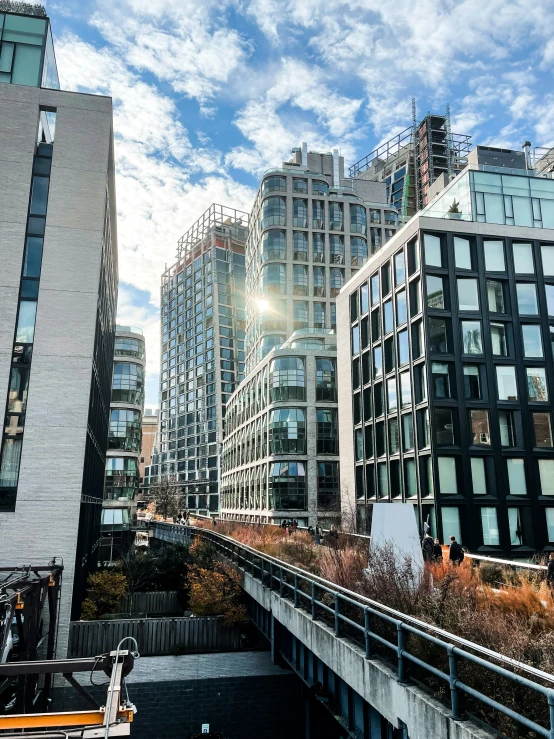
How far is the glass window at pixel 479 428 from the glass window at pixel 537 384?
3.59 metres

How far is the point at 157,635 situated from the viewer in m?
26.6

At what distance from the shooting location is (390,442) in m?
41.5

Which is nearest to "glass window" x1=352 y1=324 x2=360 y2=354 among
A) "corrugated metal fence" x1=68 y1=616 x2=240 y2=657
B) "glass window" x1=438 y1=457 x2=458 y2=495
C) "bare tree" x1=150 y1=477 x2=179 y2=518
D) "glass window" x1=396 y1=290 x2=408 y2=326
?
"glass window" x1=396 y1=290 x2=408 y2=326

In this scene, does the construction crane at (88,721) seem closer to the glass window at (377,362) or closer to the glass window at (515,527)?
the glass window at (515,527)

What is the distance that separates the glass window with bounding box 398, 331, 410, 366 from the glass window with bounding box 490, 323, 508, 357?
18.1ft

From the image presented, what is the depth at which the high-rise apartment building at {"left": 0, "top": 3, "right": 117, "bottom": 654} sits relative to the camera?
85.0 ft

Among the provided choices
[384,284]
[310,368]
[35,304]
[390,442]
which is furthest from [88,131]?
[310,368]

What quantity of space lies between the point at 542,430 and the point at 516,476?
3.55m

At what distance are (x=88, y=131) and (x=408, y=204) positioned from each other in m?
104

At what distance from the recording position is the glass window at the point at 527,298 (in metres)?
39.2

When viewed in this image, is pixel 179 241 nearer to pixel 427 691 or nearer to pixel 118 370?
pixel 118 370

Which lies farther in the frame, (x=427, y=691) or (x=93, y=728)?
(x=427, y=691)

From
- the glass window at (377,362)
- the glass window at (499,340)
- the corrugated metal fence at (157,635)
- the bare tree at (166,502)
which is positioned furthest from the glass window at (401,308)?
the bare tree at (166,502)

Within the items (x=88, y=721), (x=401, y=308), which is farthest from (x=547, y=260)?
(x=88, y=721)
